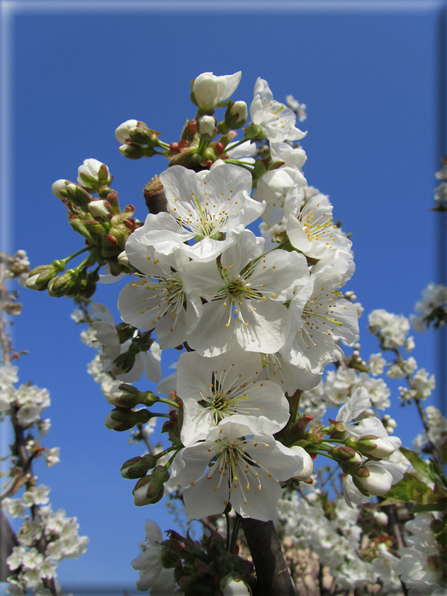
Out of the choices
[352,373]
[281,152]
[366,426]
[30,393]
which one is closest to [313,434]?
[366,426]

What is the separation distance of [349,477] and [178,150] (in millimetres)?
1587

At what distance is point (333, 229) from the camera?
5.42 ft

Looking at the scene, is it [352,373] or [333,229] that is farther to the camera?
[352,373]

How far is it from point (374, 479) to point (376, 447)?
0.11m

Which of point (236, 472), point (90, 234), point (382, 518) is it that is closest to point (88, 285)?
point (90, 234)

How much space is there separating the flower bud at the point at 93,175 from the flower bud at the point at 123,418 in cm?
98

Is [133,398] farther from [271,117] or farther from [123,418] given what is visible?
[271,117]

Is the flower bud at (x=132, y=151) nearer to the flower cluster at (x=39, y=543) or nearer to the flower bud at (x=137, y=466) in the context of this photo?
the flower bud at (x=137, y=466)

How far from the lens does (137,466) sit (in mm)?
1437

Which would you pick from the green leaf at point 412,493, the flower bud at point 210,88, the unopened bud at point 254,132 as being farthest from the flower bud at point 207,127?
the green leaf at point 412,493

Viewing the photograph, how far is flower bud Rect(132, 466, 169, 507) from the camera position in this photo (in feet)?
4.42

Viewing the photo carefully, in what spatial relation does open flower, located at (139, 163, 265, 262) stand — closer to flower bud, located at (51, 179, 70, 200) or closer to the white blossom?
flower bud, located at (51, 179, 70, 200)

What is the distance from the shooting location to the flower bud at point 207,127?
1.66 m

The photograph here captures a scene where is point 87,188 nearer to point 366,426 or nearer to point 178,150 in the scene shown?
point 178,150
